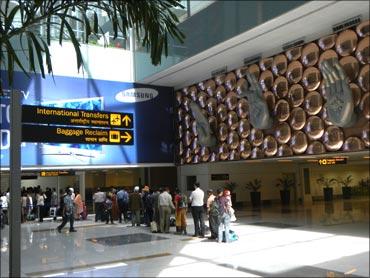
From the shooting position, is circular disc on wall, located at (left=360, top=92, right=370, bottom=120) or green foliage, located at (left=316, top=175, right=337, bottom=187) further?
circular disc on wall, located at (left=360, top=92, right=370, bottom=120)

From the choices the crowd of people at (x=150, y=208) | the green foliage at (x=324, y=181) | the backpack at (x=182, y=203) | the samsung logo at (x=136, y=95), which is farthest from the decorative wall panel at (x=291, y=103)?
the green foliage at (x=324, y=181)

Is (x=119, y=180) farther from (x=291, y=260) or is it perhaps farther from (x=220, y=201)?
(x=291, y=260)

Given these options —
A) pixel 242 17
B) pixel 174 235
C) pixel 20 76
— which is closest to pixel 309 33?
pixel 242 17

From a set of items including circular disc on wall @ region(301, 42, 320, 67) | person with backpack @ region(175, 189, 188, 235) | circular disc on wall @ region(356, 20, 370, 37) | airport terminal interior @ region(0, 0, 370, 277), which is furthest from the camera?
person with backpack @ region(175, 189, 188, 235)

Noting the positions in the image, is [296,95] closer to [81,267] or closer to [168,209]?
[168,209]

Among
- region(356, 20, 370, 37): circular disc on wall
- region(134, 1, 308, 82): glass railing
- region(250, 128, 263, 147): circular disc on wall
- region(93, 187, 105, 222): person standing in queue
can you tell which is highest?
region(134, 1, 308, 82): glass railing

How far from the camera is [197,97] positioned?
1778cm

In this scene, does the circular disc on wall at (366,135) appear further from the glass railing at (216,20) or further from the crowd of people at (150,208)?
the crowd of people at (150,208)

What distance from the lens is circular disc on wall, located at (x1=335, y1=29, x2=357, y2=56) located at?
1104cm

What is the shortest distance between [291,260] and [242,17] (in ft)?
22.0

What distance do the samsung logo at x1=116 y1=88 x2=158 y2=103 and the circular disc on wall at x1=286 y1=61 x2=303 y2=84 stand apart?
24.7 feet

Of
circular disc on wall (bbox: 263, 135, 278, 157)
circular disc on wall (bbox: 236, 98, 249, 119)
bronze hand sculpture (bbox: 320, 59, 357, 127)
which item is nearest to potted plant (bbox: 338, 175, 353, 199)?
bronze hand sculpture (bbox: 320, 59, 357, 127)

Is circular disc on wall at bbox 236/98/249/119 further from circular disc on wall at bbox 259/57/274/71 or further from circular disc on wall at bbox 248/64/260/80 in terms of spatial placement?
circular disc on wall at bbox 259/57/274/71

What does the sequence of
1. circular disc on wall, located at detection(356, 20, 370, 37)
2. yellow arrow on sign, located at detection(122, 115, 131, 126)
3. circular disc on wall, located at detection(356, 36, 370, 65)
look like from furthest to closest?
circular disc on wall, located at detection(356, 36, 370, 65), circular disc on wall, located at detection(356, 20, 370, 37), yellow arrow on sign, located at detection(122, 115, 131, 126)
